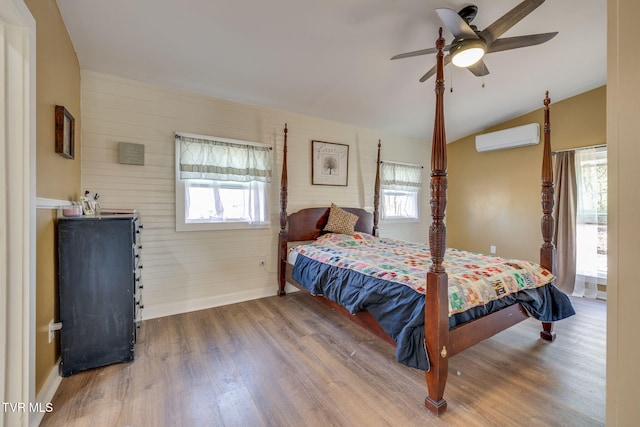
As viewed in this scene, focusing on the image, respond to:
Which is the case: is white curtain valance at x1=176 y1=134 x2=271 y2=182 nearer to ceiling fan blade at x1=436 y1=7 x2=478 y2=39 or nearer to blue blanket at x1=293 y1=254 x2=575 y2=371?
blue blanket at x1=293 y1=254 x2=575 y2=371

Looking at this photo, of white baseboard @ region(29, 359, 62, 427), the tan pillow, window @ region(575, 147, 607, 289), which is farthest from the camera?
the tan pillow

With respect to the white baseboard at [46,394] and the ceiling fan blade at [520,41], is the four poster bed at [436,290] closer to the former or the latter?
the ceiling fan blade at [520,41]

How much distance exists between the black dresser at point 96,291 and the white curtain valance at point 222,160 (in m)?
1.16

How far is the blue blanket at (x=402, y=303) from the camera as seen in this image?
1.70 m

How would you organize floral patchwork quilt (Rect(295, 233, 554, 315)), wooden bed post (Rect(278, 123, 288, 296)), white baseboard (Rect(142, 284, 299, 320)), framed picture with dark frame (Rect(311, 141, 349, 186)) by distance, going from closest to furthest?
floral patchwork quilt (Rect(295, 233, 554, 315))
white baseboard (Rect(142, 284, 299, 320))
wooden bed post (Rect(278, 123, 288, 296))
framed picture with dark frame (Rect(311, 141, 349, 186))

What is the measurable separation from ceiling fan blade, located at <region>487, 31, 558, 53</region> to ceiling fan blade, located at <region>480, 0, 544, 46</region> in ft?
0.29

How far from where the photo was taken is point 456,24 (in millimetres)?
1811

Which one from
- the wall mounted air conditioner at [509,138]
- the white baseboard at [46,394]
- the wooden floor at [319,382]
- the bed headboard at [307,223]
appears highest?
the wall mounted air conditioner at [509,138]

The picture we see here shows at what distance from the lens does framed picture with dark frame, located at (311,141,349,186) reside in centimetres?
397

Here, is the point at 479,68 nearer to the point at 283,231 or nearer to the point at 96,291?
the point at 283,231

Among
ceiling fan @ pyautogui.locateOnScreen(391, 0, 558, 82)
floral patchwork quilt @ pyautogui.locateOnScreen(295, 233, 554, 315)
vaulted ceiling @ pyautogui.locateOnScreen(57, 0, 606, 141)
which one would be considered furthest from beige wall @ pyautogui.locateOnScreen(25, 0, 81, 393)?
ceiling fan @ pyautogui.locateOnScreen(391, 0, 558, 82)

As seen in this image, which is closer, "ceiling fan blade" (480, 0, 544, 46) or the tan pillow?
"ceiling fan blade" (480, 0, 544, 46)

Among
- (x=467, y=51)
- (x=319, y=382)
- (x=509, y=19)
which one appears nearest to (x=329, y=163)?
(x=467, y=51)

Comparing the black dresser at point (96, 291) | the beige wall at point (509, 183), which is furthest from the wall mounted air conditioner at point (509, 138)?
the black dresser at point (96, 291)
